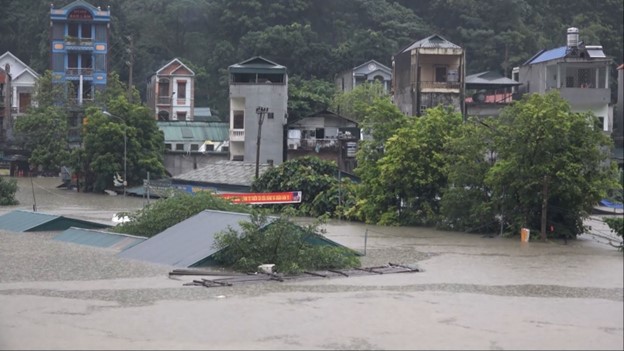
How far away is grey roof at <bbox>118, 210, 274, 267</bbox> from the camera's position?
25672 mm

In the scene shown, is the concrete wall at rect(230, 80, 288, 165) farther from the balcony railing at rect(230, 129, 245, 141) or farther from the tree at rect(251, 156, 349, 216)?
the tree at rect(251, 156, 349, 216)

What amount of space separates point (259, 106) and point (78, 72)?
1800 centimetres

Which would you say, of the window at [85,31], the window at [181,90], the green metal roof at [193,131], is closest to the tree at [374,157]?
A: the green metal roof at [193,131]

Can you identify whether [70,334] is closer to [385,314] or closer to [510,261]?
[385,314]

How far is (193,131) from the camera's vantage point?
217ft

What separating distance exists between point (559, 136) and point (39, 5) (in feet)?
207

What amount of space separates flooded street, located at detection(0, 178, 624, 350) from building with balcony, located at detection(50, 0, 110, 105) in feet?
143

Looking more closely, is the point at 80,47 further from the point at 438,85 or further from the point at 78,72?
the point at 438,85

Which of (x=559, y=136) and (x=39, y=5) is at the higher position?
(x=39, y=5)

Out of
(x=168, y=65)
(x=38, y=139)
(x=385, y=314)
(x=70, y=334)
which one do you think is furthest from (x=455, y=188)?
(x=168, y=65)

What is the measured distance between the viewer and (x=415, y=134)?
3875cm

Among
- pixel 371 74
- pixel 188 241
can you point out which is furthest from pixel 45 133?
pixel 188 241

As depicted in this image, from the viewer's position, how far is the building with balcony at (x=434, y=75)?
54.3m

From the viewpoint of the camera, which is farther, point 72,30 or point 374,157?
point 72,30
